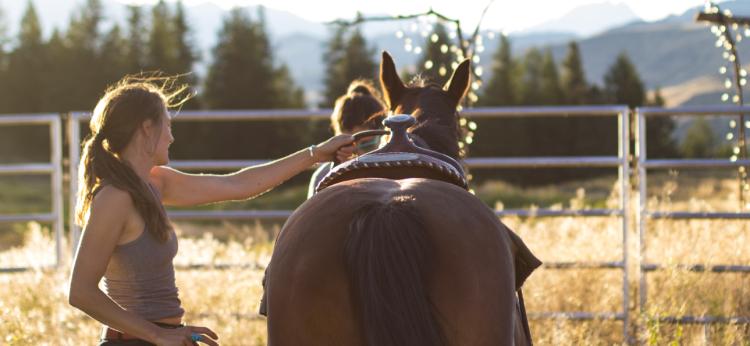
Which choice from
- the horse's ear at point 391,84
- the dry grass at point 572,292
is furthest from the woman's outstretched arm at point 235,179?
the dry grass at point 572,292

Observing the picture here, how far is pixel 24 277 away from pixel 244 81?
118 ft

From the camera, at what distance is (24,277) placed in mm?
5977

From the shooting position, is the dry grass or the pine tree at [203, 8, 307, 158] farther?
the pine tree at [203, 8, 307, 158]

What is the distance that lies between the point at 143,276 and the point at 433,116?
1117 mm

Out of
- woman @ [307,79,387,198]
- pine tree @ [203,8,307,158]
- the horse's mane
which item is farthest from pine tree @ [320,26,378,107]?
the horse's mane

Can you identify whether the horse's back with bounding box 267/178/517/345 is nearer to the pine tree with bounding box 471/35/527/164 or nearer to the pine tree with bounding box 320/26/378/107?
the pine tree with bounding box 471/35/527/164

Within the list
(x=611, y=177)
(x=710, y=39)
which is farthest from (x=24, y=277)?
(x=710, y=39)

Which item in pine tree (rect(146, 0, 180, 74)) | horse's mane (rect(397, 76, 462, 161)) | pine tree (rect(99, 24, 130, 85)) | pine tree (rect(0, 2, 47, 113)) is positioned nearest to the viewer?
horse's mane (rect(397, 76, 462, 161))

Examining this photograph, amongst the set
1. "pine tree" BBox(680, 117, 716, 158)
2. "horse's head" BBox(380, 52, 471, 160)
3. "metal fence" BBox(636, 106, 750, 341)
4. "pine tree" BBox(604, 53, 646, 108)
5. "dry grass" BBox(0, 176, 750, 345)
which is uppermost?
"horse's head" BBox(380, 52, 471, 160)

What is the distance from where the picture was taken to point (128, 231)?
250 centimetres

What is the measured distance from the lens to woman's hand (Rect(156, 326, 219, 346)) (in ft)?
8.07

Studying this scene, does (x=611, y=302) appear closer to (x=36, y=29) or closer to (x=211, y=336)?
(x=211, y=336)

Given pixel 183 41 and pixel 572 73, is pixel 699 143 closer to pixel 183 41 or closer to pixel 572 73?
pixel 572 73

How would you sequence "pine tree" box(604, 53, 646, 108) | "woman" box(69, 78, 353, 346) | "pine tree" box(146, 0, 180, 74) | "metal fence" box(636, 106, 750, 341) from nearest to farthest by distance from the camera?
"woman" box(69, 78, 353, 346)
"metal fence" box(636, 106, 750, 341)
"pine tree" box(604, 53, 646, 108)
"pine tree" box(146, 0, 180, 74)
